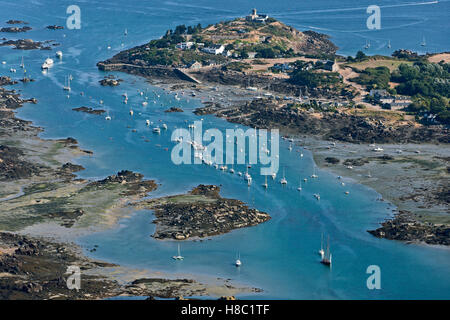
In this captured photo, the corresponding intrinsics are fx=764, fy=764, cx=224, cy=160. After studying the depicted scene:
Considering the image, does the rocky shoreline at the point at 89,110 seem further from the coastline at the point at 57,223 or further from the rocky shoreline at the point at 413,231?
the rocky shoreline at the point at 413,231

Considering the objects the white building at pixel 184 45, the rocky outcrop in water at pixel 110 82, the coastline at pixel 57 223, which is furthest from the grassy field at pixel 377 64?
the coastline at pixel 57 223

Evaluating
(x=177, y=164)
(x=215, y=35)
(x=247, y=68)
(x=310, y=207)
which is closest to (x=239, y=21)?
(x=215, y=35)

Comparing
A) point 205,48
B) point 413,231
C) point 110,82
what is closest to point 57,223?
point 413,231

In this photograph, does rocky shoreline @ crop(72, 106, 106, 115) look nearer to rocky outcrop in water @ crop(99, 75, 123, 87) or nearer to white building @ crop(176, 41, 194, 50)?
rocky outcrop in water @ crop(99, 75, 123, 87)

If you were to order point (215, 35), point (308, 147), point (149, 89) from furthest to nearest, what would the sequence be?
1. point (215, 35)
2. point (149, 89)
3. point (308, 147)

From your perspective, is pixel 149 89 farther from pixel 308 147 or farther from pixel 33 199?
pixel 33 199

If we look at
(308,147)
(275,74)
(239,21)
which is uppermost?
(239,21)

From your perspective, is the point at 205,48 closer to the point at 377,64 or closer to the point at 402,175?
the point at 377,64

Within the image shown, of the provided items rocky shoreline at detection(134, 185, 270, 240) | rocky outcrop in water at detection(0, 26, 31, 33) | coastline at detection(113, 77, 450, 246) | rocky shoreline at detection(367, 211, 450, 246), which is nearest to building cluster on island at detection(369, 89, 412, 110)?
coastline at detection(113, 77, 450, 246)
